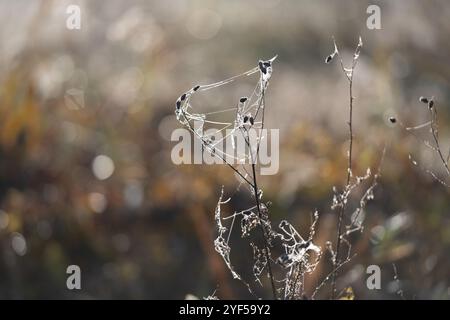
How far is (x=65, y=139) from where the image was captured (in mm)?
3660

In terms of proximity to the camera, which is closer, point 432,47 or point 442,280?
point 442,280

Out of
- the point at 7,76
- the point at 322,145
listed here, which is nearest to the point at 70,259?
the point at 7,76

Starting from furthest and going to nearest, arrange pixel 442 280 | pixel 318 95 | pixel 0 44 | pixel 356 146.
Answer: pixel 318 95, pixel 0 44, pixel 356 146, pixel 442 280

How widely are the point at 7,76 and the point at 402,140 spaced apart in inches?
67.6

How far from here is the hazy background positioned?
3.14 m

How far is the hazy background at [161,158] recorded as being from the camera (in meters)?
3.14

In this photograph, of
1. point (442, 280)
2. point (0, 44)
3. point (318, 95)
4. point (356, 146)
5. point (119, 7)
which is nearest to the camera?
point (442, 280)

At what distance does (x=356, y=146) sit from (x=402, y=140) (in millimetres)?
215

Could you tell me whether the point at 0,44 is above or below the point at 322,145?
above

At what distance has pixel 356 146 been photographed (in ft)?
11.5

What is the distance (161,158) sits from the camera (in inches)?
145

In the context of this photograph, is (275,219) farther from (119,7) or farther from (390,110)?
(119,7)
